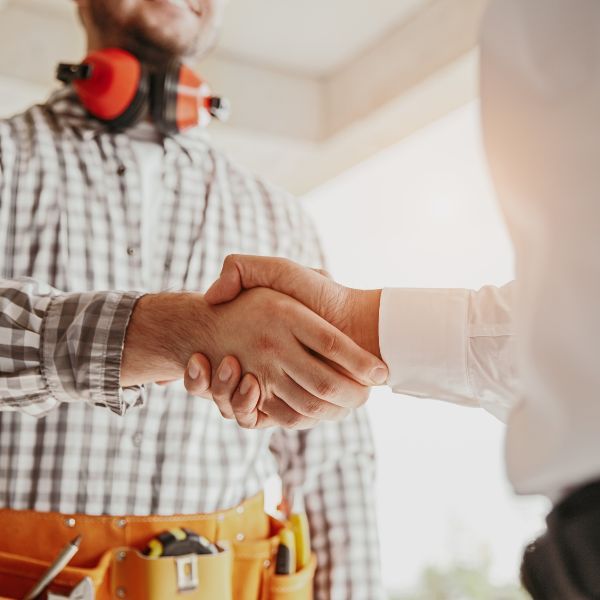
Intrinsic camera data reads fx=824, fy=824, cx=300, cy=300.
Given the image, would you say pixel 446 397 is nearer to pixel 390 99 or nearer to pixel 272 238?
pixel 272 238

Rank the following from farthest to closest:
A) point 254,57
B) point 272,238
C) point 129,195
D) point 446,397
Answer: point 254,57 < point 272,238 < point 129,195 < point 446,397

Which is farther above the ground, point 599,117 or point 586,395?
point 599,117

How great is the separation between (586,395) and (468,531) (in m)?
2.96

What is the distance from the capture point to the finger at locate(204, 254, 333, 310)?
1.04 meters

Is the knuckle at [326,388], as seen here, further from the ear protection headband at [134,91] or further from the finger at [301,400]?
the ear protection headband at [134,91]

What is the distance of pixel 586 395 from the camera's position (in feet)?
1.72

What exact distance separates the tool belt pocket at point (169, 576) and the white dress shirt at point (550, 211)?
0.71m

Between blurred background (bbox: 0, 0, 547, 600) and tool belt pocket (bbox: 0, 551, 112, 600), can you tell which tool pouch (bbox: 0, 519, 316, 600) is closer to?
tool belt pocket (bbox: 0, 551, 112, 600)

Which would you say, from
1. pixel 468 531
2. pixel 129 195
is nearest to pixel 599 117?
pixel 129 195

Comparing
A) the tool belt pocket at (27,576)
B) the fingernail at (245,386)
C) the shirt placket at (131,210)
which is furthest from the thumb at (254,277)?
the tool belt pocket at (27,576)

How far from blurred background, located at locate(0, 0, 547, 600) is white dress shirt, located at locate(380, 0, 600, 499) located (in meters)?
1.81

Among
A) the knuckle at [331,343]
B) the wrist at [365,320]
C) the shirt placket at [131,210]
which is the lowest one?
the knuckle at [331,343]

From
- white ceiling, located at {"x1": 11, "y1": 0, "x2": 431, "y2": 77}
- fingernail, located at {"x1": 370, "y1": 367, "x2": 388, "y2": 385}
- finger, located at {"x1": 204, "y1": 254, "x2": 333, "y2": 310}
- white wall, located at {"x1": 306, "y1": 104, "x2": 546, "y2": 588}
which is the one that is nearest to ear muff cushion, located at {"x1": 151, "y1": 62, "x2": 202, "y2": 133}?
finger, located at {"x1": 204, "y1": 254, "x2": 333, "y2": 310}

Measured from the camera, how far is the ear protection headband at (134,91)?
140cm
